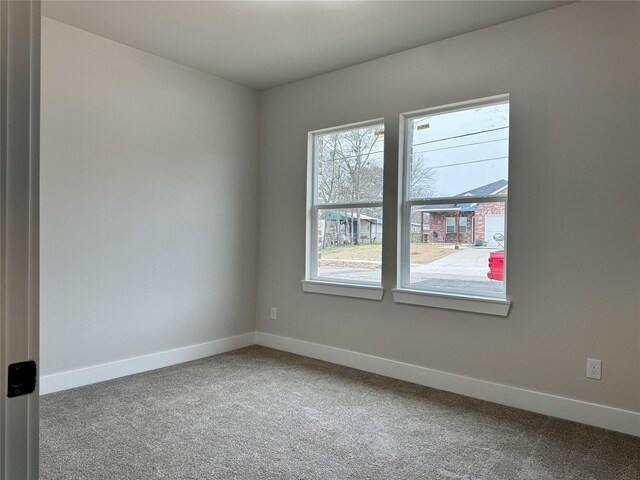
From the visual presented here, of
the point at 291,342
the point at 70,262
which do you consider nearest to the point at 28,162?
the point at 70,262

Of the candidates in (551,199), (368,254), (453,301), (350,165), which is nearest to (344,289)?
(368,254)

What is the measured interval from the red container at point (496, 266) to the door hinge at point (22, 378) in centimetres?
300

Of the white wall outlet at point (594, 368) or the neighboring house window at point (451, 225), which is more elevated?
the neighboring house window at point (451, 225)

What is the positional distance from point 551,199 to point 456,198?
670mm

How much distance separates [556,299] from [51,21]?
3.91 metres

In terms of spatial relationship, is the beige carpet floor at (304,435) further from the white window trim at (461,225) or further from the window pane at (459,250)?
the white window trim at (461,225)

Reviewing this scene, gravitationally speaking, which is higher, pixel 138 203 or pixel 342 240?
pixel 138 203

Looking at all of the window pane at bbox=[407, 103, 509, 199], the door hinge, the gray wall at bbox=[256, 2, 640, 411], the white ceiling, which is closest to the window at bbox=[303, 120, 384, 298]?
the gray wall at bbox=[256, 2, 640, 411]

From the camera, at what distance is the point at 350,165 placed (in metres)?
4.05

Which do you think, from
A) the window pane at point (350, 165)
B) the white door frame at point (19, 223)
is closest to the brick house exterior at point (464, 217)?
the window pane at point (350, 165)

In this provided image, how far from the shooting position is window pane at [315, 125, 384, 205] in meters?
3.85

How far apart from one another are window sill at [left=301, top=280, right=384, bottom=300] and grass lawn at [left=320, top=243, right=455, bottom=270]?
0.64ft

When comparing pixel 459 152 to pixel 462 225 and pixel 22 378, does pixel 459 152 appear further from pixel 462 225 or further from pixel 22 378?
pixel 22 378

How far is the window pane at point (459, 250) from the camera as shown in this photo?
3209 millimetres
